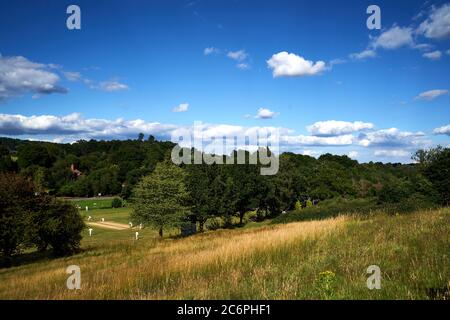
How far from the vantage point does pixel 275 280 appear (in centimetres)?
683

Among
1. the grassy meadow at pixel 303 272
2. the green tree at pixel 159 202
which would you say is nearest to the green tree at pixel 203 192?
the green tree at pixel 159 202

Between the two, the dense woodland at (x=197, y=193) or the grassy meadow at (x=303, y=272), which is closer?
the grassy meadow at (x=303, y=272)

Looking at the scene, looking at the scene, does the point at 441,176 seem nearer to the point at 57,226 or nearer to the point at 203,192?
the point at 203,192

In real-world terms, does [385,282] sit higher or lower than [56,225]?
higher

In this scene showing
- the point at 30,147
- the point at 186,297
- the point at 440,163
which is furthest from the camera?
the point at 30,147

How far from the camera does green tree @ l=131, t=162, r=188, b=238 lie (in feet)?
128

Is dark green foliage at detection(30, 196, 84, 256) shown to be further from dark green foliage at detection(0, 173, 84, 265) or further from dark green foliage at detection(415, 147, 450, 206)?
dark green foliage at detection(415, 147, 450, 206)

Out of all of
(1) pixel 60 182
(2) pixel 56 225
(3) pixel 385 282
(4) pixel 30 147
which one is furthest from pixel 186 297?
(4) pixel 30 147

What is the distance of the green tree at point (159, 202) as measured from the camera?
39.1 meters

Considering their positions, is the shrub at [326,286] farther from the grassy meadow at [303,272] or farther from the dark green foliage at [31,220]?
the dark green foliage at [31,220]

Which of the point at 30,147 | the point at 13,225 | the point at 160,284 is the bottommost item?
the point at 13,225

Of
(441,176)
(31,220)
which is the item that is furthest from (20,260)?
(441,176)

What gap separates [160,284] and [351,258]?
4446mm
